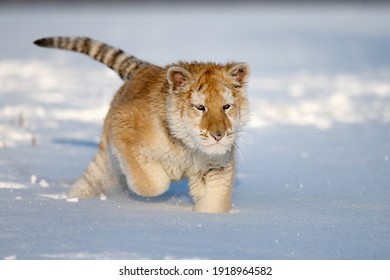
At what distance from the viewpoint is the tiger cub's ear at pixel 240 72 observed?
7.34m

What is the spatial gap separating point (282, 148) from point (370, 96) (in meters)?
6.66

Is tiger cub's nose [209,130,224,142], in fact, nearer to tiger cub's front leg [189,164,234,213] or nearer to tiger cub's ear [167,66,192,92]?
tiger cub's ear [167,66,192,92]

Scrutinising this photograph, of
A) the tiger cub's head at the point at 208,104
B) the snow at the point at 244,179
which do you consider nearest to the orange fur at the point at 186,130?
the tiger cub's head at the point at 208,104

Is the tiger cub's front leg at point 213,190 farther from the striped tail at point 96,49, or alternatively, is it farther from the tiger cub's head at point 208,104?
the striped tail at point 96,49

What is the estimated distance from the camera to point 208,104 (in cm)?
700

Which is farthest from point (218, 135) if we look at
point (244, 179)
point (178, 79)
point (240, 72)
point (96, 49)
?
point (96, 49)

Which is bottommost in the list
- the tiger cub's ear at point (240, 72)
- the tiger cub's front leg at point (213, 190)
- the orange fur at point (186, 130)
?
the tiger cub's front leg at point (213, 190)

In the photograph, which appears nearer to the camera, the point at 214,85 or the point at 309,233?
the point at 309,233

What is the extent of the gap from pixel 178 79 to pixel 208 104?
0.43m

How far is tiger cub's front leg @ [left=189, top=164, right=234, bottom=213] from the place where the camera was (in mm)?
7414

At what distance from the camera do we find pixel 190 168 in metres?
7.46

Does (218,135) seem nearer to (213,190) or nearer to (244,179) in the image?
(213,190)
